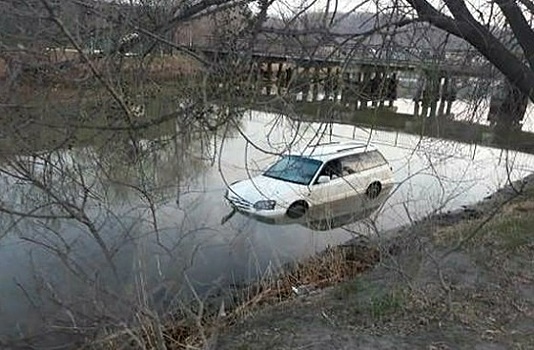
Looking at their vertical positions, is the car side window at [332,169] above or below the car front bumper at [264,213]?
above

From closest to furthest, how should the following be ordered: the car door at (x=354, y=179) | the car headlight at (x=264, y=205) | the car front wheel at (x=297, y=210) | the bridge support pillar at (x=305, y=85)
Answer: the bridge support pillar at (x=305, y=85) < the car headlight at (x=264, y=205) < the car front wheel at (x=297, y=210) < the car door at (x=354, y=179)

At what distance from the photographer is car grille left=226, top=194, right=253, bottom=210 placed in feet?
37.8

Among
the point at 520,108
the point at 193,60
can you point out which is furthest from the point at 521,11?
the point at 193,60

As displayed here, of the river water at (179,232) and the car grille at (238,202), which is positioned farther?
the car grille at (238,202)

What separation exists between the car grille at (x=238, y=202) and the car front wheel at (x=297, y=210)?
906 millimetres

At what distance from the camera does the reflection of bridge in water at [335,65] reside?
3623mm

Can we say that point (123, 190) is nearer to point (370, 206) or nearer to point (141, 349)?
point (141, 349)

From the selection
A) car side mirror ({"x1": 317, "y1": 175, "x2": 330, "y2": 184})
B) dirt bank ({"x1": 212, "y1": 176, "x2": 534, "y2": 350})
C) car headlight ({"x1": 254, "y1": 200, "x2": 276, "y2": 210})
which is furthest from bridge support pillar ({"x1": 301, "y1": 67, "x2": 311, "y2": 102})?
car side mirror ({"x1": 317, "y1": 175, "x2": 330, "y2": 184})

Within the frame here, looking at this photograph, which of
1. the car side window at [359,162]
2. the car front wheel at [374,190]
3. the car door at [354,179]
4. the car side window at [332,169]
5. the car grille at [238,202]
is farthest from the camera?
the car front wheel at [374,190]

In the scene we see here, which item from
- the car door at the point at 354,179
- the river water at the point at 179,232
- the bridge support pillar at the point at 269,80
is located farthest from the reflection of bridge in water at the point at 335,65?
the car door at the point at 354,179

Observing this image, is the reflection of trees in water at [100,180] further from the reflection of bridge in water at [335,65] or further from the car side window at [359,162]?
the car side window at [359,162]

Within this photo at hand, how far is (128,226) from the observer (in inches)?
253

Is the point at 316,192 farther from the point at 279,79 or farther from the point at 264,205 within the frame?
the point at 279,79

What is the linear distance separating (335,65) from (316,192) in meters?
7.85
